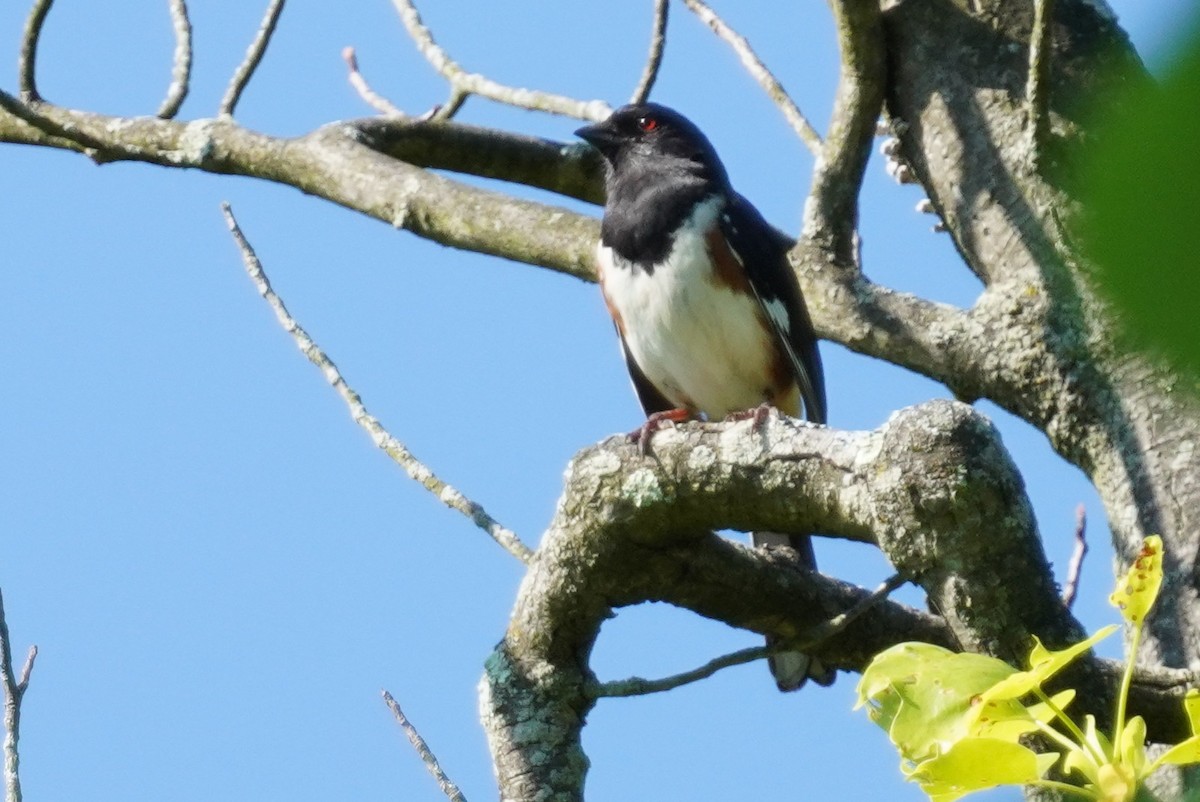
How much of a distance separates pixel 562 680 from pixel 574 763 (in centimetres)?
16

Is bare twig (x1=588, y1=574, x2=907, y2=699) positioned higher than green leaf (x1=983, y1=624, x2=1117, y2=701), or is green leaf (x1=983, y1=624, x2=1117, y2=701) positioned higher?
bare twig (x1=588, y1=574, x2=907, y2=699)

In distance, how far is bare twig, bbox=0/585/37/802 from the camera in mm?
2109

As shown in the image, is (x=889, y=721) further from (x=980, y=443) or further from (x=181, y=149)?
(x=181, y=149)

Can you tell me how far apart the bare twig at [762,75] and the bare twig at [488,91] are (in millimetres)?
538

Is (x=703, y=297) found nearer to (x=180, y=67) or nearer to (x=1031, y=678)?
(x=180, y=67)

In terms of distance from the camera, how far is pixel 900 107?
3.52m

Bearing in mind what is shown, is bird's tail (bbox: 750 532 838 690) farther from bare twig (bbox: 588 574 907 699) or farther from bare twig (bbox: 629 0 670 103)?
bare twig (bbox: 629 0 670 103)

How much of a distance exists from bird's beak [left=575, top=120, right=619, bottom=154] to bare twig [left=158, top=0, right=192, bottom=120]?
1.34m

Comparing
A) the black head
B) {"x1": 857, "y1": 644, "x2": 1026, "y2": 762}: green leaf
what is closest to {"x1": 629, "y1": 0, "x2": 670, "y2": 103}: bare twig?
the black head

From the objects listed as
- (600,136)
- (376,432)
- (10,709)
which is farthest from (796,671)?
(600,136)

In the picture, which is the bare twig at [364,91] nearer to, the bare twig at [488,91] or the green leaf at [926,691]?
the bare twig at [488,91]

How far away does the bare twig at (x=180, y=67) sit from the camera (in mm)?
4574

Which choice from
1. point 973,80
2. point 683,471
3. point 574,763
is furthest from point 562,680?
point 973,80

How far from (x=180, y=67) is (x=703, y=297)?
6.30 feet
